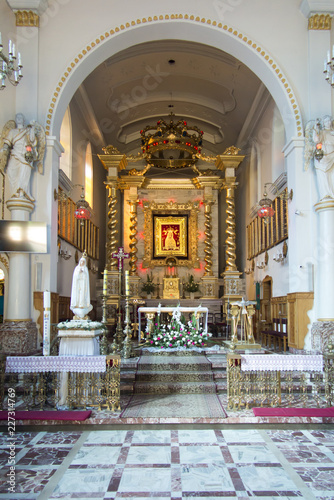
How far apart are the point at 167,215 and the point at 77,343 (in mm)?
10683

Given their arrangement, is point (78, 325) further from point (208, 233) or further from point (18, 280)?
point (208, 233)

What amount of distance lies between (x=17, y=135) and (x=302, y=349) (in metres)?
6.52

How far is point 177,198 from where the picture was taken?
1747 centimetres

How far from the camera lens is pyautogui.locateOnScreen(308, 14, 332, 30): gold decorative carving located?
9.31 m

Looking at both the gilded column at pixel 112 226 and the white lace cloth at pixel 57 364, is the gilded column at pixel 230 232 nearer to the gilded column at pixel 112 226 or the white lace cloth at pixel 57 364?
the gilded column at pixel 112 226

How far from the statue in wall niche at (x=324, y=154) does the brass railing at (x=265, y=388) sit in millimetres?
3408

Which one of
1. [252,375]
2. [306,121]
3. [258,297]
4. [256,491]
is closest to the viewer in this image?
[256,491]

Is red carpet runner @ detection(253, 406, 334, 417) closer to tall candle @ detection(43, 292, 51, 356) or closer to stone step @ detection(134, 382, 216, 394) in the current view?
stone step @ detection(134, 382, 216, 394)

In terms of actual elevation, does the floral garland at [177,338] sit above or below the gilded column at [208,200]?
below

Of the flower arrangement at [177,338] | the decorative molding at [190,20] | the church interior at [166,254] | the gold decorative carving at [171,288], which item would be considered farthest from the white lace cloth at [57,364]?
the gold decorative carving at [171,288]

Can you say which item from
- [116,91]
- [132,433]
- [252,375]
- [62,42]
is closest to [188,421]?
[132,433]

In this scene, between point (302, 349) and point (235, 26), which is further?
point (235, 26)

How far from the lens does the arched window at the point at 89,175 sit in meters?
16.0

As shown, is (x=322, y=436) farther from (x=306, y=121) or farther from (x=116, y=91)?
(x=116, y=91)
